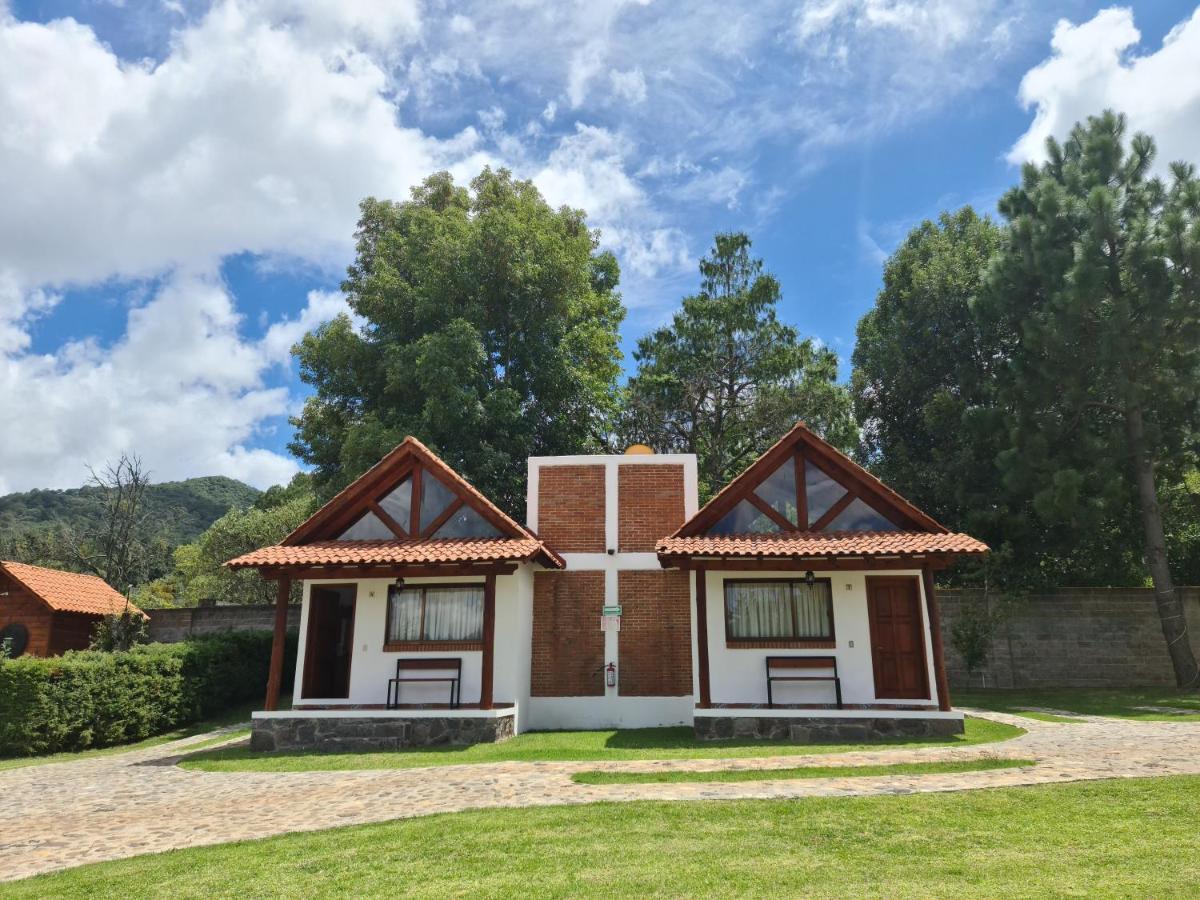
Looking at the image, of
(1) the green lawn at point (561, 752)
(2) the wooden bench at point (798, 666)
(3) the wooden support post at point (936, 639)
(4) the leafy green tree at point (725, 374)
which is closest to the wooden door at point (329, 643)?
(1) the green lawn at point (561, 752)

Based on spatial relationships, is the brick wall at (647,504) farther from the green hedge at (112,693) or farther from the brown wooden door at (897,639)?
the green hedge at (112,693)

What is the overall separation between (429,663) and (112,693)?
666 centimetres

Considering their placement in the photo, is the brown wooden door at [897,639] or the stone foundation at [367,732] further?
the brown wooden door at [897,639]

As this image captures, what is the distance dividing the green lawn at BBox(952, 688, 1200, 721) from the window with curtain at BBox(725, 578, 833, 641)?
15.2 ft

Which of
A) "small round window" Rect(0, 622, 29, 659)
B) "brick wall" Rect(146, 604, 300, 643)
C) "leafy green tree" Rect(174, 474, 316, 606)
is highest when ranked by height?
"leafy green tree" Rect(174, 474, 316, 606)

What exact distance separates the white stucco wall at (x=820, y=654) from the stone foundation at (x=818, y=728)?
88 cm

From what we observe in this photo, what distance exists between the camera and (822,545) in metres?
13.5

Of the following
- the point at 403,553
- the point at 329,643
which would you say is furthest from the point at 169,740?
the point at 403,553

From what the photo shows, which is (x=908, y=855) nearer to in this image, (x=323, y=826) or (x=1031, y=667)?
(x=323, y=826)

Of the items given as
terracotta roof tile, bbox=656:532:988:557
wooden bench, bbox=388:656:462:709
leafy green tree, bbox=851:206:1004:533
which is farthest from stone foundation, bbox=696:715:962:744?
leafy green tree, bbox=851:206:1004:533

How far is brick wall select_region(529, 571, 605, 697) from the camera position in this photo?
51.8ft

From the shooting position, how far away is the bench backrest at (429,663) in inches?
571

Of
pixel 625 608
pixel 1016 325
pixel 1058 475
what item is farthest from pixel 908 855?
pixel 1016 325

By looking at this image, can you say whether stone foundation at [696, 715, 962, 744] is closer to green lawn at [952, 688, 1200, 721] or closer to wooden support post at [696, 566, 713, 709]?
wooden support post at [696, 566, 713, 709]
